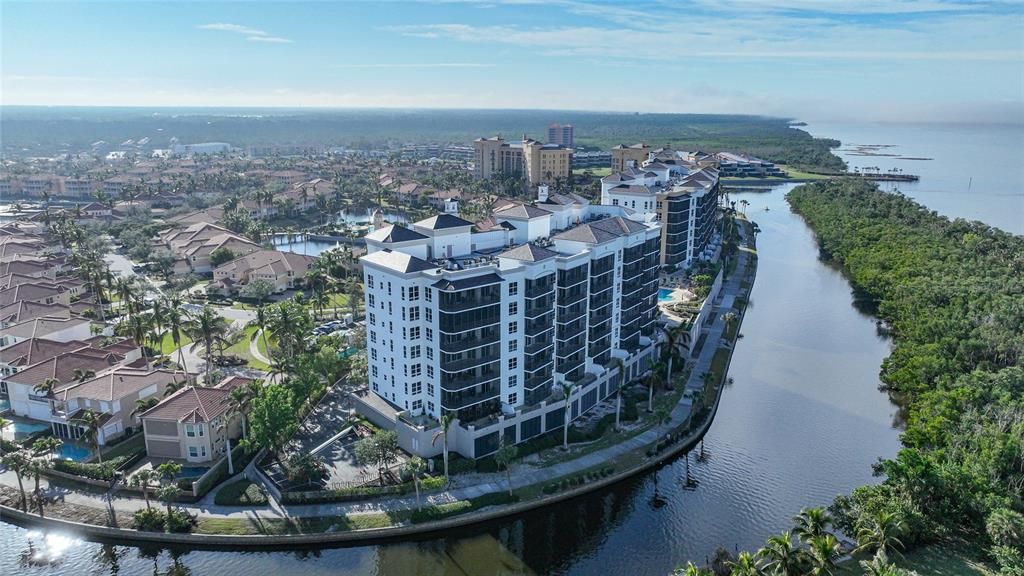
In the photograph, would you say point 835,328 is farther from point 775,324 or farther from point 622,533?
point 622,533

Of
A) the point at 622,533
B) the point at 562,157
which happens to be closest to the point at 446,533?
the point at 622,533

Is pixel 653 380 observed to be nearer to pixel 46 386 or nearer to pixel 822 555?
pixel 822 555

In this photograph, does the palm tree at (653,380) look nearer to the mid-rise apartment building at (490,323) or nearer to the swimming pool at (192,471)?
the mid-rise apartment building at (490,323)

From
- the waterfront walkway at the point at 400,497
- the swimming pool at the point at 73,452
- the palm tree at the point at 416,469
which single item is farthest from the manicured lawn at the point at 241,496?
the swimming pool at the point at 73,452

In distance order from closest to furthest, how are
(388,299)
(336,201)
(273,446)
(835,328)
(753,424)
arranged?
(273,446) < (388,299) < (753,424) < (835,328) < (336,201)

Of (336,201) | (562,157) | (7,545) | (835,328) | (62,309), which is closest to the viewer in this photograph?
(7,545)

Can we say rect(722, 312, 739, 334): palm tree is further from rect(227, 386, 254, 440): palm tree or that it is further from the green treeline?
rect(227, 386, 254, 440): palm tree
